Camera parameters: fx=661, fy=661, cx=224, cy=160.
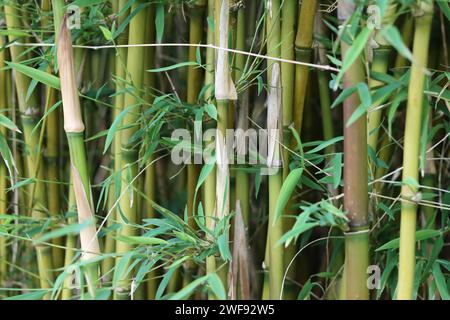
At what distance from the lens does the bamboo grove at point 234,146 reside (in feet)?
2.52

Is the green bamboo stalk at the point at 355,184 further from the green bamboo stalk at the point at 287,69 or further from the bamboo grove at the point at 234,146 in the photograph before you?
the green bamboo stalk at the point at 287,69

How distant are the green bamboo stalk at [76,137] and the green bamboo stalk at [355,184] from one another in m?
0.32

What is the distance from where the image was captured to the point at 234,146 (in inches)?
39.6

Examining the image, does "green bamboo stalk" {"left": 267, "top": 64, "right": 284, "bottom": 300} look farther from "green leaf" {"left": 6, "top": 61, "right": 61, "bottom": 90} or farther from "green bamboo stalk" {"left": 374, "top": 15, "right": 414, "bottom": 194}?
"green leaf" {"left": 6, "top": 61, "right": 61, "bottom": 90}

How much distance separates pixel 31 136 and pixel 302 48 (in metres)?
0.52

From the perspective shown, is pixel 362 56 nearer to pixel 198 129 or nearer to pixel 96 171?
pixel 198 129

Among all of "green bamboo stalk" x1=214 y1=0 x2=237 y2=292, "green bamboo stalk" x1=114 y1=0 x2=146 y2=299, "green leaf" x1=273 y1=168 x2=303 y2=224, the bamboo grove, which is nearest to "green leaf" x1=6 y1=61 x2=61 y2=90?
the bamboo grove

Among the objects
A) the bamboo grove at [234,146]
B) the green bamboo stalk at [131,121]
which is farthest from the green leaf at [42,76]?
the green bamboo stalk at [131,121]

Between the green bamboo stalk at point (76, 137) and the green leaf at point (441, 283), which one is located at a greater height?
the green bamboo stalk at point (76, 137)

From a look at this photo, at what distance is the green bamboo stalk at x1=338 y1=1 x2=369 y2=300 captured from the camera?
75 cm

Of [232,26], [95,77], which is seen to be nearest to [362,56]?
[232,26]

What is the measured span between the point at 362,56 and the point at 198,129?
0.29 m

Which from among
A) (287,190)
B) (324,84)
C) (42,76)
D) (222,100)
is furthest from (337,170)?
(42,76)

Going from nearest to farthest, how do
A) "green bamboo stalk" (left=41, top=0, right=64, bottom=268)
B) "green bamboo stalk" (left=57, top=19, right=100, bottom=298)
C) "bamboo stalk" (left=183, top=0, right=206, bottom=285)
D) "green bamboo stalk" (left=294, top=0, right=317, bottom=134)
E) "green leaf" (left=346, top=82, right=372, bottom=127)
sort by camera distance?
"green leaf" (left=346, top=82, right=372, bottom=127)
"green bamboo stalk" (left=57, top=19, right=100, bottom=298)
"green bamboo stalk" (left=294, top=0, right=317, bottom=134)
"bamboo stalk" (left=183, top=0, right=206, bottom=285)
"green bamboo stalk" (left=41, top=0, right=64, bottom=268)
